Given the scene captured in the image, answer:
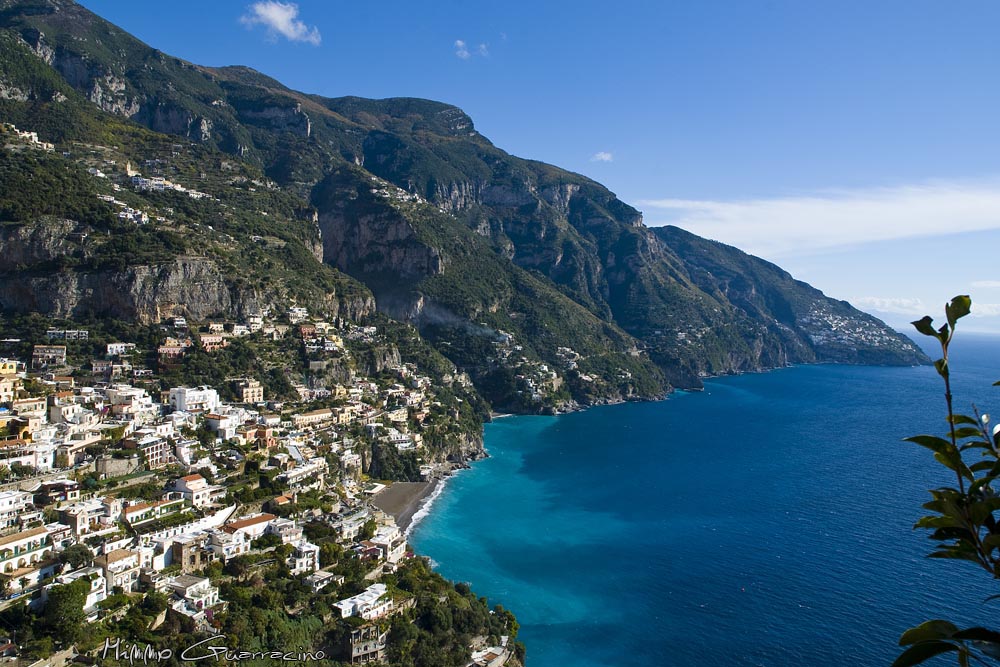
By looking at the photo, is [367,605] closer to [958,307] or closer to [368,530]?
[368,530]

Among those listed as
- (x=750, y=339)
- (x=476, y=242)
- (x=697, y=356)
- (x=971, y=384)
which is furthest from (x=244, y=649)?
(x=750, y=339)

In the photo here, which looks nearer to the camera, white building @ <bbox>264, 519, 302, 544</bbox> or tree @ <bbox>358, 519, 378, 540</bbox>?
white building @ <bbox>264, 519, 302, 544</bbox>

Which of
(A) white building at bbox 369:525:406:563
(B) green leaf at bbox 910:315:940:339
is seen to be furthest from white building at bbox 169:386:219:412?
(B) green leaf at bbox 910:315:940:339

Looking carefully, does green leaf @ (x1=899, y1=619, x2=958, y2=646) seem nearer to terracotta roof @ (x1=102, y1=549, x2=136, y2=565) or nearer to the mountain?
terracotta roof @ (x1=102, y1=549, x2=136, y2=565)

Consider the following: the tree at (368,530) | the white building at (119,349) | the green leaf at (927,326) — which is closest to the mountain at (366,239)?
the white building at (119,349)

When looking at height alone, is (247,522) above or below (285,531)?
above

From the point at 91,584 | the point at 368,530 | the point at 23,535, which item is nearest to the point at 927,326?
the point at 91,584

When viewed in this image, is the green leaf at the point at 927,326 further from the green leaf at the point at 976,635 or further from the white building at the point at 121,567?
the white building at the point at 121,567
